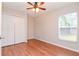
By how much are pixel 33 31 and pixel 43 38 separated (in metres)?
0.28

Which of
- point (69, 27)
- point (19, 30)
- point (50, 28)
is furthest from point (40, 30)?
point (69, 27)

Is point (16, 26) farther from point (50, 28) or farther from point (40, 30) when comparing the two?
point (50, 28)

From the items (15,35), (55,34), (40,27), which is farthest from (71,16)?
(15,35)

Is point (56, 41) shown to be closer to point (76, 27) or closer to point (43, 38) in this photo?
point (43, 38)

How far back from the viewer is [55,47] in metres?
1.49

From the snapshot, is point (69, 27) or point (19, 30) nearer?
point (69, 27)

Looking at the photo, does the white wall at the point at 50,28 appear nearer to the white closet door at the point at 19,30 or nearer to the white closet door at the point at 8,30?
the white closet door at the point at 19,30

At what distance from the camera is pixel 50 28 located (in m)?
1.60

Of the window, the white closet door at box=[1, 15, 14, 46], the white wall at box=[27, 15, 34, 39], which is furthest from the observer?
the white wall at box=[27, 15, 34, 39]

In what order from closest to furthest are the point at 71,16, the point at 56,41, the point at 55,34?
the point at 71,16 < the point at 56,41 < the point at 55,34

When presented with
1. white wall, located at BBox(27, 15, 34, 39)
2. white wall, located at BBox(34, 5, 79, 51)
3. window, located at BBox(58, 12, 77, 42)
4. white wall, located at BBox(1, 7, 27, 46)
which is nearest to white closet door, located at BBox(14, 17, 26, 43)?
white wall, located at BBox(1, 7, 27, 46)

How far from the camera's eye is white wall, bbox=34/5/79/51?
1411mm

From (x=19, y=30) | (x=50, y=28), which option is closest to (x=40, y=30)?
(x=50, y=28)

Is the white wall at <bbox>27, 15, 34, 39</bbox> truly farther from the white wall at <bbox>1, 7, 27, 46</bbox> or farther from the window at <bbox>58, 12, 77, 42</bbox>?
the window at <bbox>58, 12, 77, 42</bbox>
